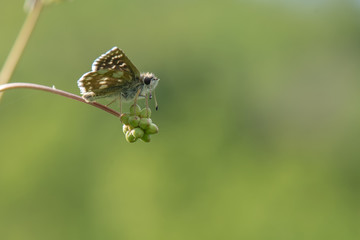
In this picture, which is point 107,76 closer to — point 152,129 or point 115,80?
point 115,80

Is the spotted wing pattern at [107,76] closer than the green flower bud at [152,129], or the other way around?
the green flower bud at [152,129]

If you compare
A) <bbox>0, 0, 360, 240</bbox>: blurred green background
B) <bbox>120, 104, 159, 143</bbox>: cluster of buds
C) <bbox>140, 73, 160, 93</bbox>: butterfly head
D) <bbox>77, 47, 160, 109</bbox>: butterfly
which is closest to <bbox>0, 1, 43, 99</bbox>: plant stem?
<bbox>77, 47, 160, 109</bbox>: butterfly

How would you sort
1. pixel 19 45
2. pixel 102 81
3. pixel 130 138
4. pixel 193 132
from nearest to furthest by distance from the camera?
pixel 19 45 → pixel 130 138 → pixel 102 81 → pixel 193 132

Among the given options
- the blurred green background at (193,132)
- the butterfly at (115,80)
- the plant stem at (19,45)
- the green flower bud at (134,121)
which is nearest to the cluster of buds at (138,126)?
the green flower bud at (134,121)

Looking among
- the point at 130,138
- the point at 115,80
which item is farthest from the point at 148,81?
the point at 130,138

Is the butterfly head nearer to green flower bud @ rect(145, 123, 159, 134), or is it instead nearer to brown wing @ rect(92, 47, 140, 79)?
brown wing @ rect(92, 47, 140, 79)

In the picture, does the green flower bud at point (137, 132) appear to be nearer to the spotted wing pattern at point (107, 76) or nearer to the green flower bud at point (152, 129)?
the green flower bud at point (152, 129)
